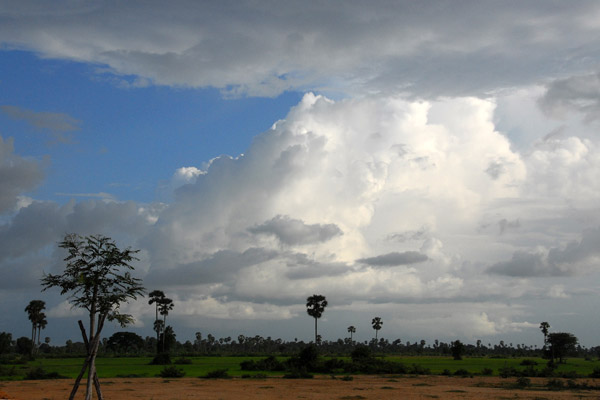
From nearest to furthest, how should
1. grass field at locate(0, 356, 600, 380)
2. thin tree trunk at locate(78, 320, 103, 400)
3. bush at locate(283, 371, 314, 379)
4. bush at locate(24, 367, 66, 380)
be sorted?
thin tree trunk at locate(78, 320, 103, 400) < bush at locate(24, 367, 66, 380) < bush at locate(283, 371, 314, 379) < grass field at locate(0, 356, 600, 380)

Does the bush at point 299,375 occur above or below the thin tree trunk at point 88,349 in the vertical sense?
below

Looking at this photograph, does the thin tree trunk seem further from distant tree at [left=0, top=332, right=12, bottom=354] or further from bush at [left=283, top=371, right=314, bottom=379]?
distant tree at [left=0, top=332, right=12, bottom=354]

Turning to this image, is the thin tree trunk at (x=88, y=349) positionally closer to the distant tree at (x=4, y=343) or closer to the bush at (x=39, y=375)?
the bush at (x=39, y=375)

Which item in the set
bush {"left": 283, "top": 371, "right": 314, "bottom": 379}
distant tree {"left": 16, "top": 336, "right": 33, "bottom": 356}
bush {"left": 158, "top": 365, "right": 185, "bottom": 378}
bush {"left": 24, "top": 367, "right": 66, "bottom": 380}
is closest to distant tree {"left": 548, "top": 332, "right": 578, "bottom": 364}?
bush {"left": 283, "top": 371, "right": 314, "bottom": 379}

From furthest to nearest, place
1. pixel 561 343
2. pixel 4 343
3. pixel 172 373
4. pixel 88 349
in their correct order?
pixel 4 343
pixel 561 343
pixel 172 373
pixel 88 349

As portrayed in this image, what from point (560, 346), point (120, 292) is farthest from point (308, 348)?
point (560, 346)

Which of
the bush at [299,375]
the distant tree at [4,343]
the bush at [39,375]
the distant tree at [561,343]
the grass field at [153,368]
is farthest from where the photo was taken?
the distant tree at [4,343]

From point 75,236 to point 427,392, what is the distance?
113 feet

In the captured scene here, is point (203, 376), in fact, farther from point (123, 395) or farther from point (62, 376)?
point (123, 395)

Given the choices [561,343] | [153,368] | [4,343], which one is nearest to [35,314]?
[4,343]

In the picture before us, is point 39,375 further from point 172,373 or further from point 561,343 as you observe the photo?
point 561,343

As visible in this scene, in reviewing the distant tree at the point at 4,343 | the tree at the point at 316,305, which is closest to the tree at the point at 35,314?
the distant tree at the point at 4,343

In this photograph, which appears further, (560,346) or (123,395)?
(560,346)

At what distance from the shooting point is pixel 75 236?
27531 millimetres
